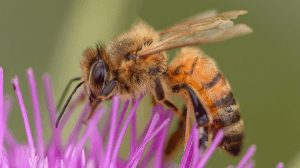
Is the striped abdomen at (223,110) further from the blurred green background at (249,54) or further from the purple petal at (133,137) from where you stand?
the blurred green background at (249,54)

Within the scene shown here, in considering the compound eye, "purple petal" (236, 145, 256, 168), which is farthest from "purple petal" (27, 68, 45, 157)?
"purple petal" (236, 145, 256, 168)

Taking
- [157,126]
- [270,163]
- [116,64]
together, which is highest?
[116,64]

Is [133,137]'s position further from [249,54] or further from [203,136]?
[249,54]

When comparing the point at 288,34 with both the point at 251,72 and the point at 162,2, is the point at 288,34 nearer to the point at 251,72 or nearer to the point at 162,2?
the point at 251,72

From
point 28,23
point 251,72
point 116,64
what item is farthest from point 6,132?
point 251,72

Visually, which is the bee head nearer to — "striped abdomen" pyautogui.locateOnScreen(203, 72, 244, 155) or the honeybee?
the honeybee
